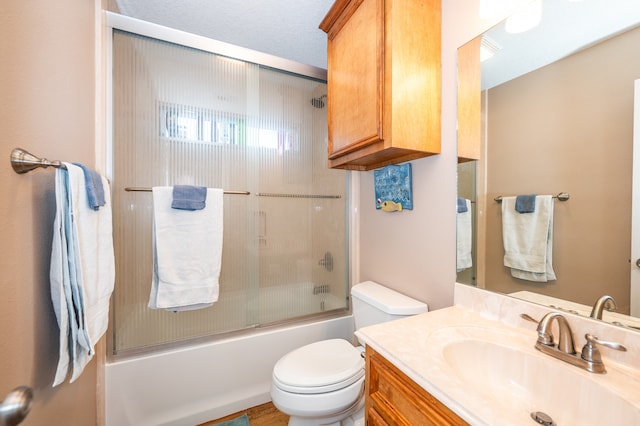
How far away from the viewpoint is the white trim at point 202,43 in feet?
4.50

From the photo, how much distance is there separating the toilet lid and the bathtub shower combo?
0.41 meters

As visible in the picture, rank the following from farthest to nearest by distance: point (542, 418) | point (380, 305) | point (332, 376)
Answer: point (380, 305)
point (332, 376)
point (542, 418)

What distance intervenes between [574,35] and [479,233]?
0.72 meters

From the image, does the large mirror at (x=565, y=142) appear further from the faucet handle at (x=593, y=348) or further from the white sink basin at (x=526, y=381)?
the white sink basin at (x=526, y=381)

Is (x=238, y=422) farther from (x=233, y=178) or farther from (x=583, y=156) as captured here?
(x=583, y=156)

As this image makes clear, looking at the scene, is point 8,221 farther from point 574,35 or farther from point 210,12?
point 574,35

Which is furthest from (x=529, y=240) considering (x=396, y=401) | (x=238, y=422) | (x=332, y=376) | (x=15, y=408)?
(x=238, y=422)

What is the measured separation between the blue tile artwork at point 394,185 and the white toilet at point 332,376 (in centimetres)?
54

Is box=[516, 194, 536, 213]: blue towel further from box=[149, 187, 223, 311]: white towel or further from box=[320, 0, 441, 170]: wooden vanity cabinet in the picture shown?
box=[149, 187, 223, 311]: white towel

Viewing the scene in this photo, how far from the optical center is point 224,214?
1.62 metres

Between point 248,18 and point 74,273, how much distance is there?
1706 mm

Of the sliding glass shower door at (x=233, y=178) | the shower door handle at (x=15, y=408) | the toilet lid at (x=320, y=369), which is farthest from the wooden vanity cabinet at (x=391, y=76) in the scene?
the shower door handle at (x=15, y=408)

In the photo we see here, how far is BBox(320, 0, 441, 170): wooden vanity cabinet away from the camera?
1.07 metres

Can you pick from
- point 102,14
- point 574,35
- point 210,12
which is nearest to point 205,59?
point 210,12
